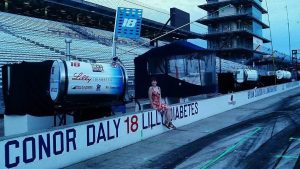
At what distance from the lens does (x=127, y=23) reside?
15320 mm

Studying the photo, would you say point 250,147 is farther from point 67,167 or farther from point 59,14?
point 59,14

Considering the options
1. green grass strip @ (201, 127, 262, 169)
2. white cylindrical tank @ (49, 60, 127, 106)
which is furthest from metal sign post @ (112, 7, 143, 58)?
green grass strip @ (201, 127, 262, 169)

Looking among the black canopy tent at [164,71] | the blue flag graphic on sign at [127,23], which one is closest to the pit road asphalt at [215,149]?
the blue flag graphic on sign at [127,23]

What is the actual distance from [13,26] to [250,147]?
28178 mm

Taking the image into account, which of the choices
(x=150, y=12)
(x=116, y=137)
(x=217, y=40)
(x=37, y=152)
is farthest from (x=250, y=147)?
(x=217, y=40)

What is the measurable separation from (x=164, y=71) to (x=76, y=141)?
11169 millimetres

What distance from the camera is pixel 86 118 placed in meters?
11.4

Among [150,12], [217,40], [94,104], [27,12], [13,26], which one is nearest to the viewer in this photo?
[94,104]

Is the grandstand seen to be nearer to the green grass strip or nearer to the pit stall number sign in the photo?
the pit stall number sign

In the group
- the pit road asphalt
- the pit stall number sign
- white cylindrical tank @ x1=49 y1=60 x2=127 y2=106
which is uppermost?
white cylindrical tank @ x1=49 y1=60 x2=127 y2=106

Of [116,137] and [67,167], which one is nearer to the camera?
[67,167]

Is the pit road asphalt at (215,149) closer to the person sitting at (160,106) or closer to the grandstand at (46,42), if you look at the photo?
the person sitting at (160,106)

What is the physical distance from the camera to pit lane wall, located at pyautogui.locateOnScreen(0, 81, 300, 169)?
23.2 ft

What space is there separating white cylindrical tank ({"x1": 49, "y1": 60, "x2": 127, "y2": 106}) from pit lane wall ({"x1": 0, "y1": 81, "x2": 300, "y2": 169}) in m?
1.08
